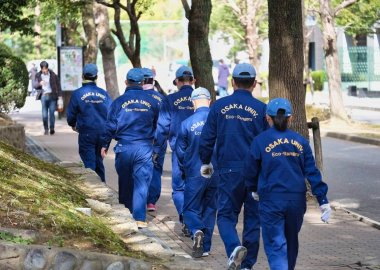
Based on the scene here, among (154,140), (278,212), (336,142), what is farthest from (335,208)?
(336,142)

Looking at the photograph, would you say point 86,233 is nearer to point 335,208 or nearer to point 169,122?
point 169,122

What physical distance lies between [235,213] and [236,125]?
0.79 m

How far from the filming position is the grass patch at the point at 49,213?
25.3 feet

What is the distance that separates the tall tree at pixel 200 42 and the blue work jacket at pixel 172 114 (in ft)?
21.5

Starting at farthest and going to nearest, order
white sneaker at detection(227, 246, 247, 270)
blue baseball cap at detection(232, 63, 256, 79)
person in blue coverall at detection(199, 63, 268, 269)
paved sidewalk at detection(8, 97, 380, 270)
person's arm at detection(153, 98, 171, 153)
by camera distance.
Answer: person's arm at detection(153, 98, 171, 153), paved sidewalk at detection(8, 97, 380, 270), blue baseball cap at detection(232, 63, 256, 79), person in blue coverall at detection(199, 63, 268, 269), white sneaker at detection(227, 246, 247, 270)

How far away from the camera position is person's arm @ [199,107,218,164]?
951cm

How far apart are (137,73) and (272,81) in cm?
328

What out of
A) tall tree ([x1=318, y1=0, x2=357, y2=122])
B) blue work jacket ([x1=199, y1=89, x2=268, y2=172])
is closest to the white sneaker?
blue work jacket ([x1=199, y1=89, x2=268, y2=172])

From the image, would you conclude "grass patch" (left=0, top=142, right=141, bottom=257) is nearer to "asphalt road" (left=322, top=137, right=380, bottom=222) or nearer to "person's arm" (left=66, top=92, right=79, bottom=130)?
"person's arm" (left=66, top=92, right=79, bottom=130)

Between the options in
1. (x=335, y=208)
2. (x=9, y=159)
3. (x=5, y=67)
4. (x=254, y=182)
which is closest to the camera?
(x=254, y=182)

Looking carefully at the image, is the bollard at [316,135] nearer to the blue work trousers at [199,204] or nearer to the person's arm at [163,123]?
the person's arm at [163,123]

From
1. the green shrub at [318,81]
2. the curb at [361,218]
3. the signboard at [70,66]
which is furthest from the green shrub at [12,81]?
the green shrub at [318,81]

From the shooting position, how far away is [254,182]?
848 cm

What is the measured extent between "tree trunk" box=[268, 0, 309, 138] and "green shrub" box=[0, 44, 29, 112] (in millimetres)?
7191
